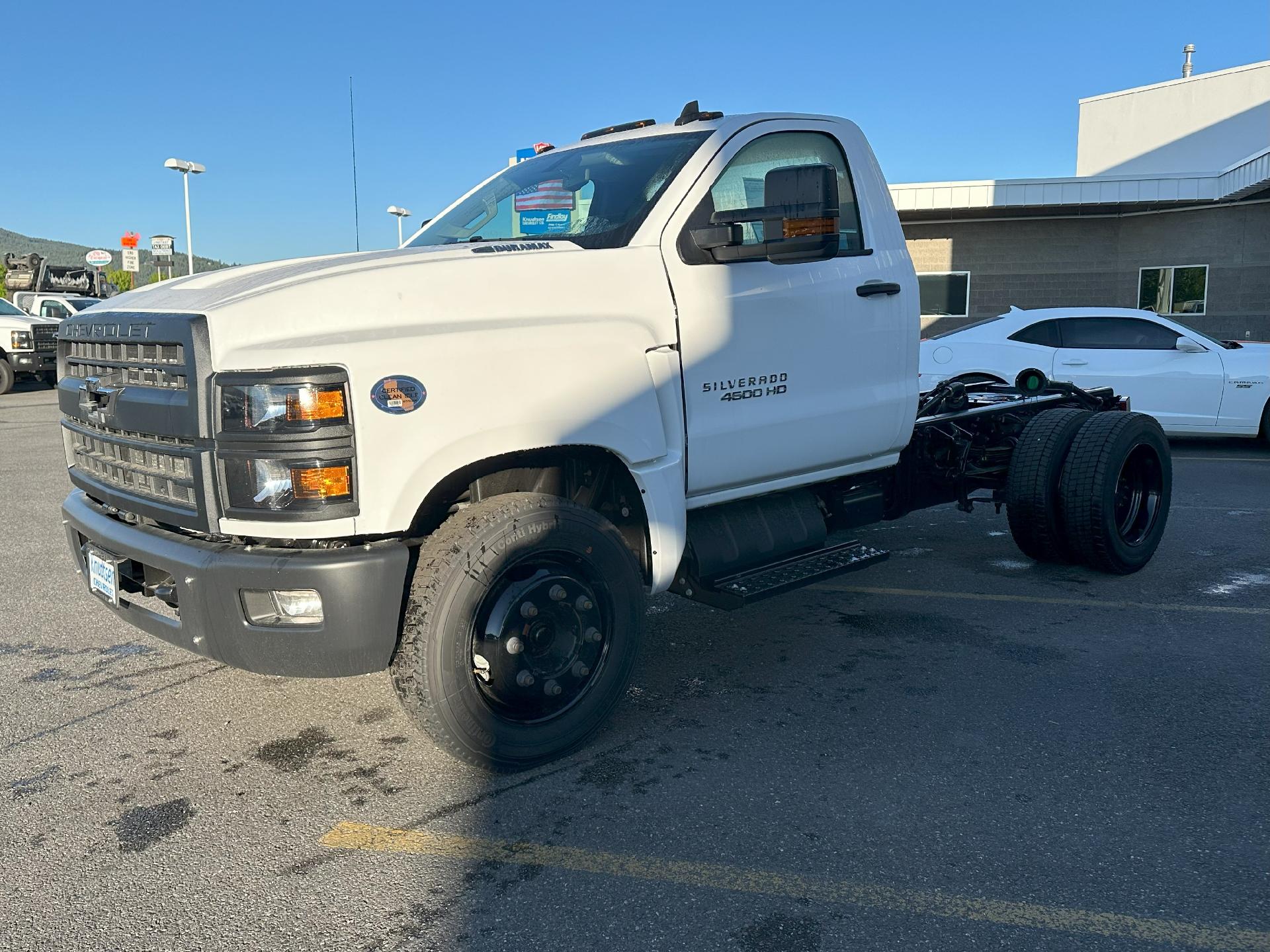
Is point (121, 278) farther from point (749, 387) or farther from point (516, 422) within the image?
point (516, 422)

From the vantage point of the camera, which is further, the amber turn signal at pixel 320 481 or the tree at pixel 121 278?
the tree at pixel 121 278

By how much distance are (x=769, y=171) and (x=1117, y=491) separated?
10.9ft

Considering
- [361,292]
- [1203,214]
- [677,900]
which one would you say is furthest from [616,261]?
[1203,214]

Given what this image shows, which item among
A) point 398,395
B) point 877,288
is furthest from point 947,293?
point 398,395

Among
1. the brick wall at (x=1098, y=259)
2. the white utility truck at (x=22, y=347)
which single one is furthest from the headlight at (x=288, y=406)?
the white utility truck at (x=22, y=347)

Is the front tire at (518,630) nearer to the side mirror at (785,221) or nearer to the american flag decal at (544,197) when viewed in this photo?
the side mirror at (785,221)

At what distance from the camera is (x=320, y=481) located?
303cm

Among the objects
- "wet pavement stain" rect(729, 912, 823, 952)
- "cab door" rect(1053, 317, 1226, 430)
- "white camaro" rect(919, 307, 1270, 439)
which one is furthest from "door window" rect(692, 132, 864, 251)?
"cab door" rect(1053, 317, 1226, 430)

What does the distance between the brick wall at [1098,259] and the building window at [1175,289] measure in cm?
12

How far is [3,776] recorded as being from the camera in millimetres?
3514

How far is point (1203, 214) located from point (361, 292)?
20.8 meters

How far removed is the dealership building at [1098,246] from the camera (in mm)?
18922

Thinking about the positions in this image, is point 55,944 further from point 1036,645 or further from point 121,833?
point 1036,645

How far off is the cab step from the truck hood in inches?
55.4
